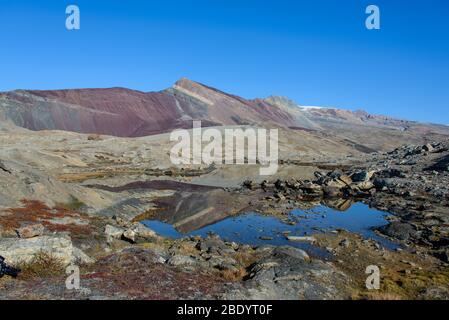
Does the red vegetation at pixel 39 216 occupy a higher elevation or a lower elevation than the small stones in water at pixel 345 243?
higher

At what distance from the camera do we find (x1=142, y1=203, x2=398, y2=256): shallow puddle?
1069 inches

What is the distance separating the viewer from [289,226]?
30828mm

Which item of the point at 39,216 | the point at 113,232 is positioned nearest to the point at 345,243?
the point at 113,232

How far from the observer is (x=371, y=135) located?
7219 inches

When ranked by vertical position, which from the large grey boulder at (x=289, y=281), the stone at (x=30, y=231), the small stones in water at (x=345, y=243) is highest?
the stone at (x=30, y=231)

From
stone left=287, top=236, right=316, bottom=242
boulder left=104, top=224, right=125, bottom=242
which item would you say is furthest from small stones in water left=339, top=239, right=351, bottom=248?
boulder left=104, top=224, right=125, bottom=242

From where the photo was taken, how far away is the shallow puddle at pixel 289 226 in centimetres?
2716

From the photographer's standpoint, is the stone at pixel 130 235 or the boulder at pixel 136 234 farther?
the boulder at pixel 136 234

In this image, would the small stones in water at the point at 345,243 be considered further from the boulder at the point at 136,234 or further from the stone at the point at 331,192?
the stone at the point at 331,192

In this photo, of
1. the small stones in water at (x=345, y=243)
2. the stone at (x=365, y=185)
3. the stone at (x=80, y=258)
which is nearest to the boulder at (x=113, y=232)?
the stone at (x=80, y=258)
